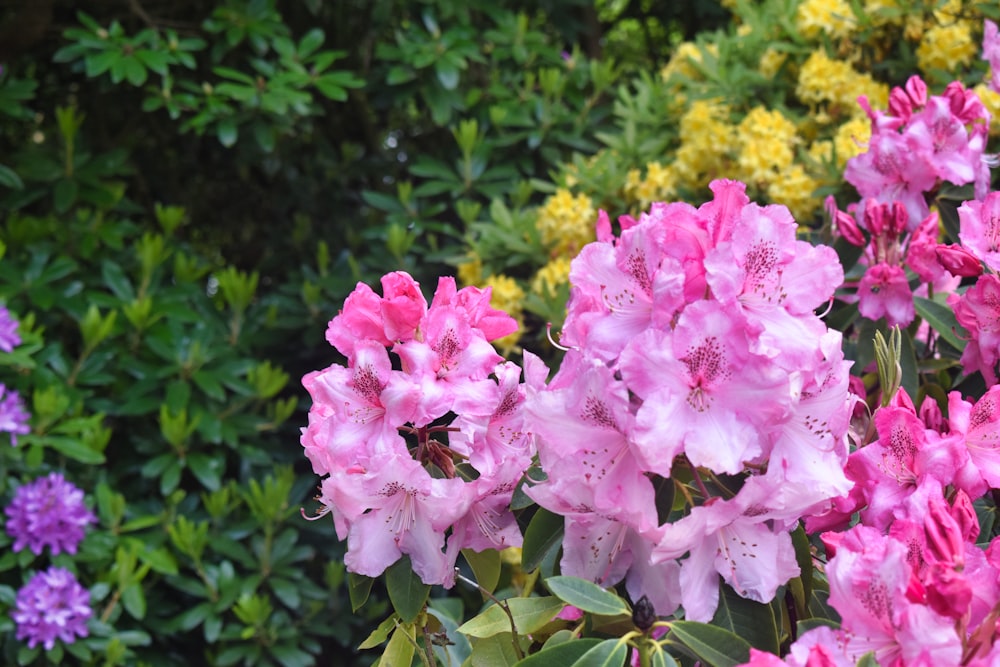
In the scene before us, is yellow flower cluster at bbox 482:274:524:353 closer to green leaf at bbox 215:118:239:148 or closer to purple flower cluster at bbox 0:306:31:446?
green leaf at bbox 215:118:239:148

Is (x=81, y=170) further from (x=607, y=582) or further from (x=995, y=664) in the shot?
(x=995, y=664)

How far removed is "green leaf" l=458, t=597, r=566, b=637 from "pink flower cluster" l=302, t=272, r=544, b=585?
0.15ft

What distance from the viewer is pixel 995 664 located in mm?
534

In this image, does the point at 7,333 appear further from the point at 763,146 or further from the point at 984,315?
the point at 984,315

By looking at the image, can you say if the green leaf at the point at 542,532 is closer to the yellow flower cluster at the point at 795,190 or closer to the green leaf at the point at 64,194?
the yellow flower cluster at the point at 795,190

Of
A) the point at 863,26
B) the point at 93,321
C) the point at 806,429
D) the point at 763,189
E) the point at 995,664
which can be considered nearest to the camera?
the point at 995,664

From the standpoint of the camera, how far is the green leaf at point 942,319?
105cm

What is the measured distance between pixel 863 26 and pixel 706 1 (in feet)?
3.94

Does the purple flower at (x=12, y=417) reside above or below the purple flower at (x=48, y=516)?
above

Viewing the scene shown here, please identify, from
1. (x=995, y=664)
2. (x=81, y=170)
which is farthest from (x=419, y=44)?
(x=995, y=664)

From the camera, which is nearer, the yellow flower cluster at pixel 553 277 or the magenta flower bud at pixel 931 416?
the magenta flower bud at pixel 931 416

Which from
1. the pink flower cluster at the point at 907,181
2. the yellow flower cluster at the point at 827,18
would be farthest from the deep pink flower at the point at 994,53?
the yellow flower cluster at the point at 827,18

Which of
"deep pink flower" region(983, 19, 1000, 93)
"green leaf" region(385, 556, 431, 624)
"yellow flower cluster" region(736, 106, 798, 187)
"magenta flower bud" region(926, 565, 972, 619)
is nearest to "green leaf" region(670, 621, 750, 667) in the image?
"magenta flower bud" region(926, 565, 972, 619)

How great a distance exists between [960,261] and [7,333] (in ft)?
6.06
